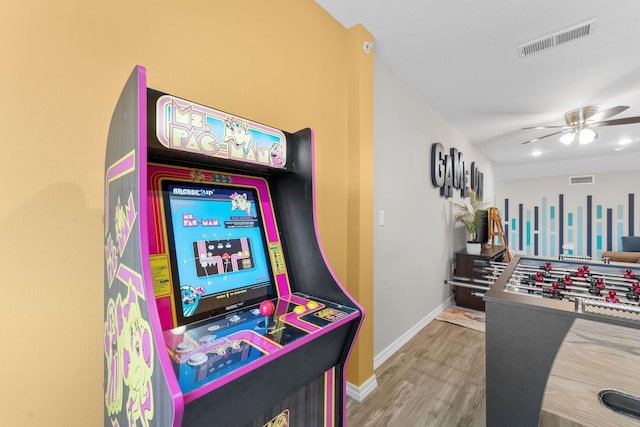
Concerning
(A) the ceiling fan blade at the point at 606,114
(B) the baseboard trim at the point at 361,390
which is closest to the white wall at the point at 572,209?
(A) the ceiling fan blade at the point at 606,114

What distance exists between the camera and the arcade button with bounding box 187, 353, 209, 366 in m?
0.61

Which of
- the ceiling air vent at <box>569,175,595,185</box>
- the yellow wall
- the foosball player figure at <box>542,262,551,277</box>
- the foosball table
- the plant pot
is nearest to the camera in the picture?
the yellow wall

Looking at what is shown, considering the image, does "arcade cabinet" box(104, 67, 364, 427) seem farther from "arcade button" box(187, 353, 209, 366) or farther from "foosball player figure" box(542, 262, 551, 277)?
"foosball player figure" box(542, 262, 551, 277)

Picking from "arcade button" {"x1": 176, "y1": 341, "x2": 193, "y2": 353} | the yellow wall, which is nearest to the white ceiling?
the yellow wall

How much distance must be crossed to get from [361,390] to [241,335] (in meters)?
1.45

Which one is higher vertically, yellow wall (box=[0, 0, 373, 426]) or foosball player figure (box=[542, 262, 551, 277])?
yellow wall (box=[0, 0, 373, 426])

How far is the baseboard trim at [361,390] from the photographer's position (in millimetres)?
1814

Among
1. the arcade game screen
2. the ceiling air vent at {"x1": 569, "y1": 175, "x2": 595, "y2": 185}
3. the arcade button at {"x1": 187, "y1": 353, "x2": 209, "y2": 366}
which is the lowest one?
the arcade button at {"x1": 187, "y1": 353, "x2": 209, "y2": 366}

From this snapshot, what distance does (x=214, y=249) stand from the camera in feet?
3.01

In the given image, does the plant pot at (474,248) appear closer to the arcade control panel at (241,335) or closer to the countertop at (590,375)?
the countertop at (590,375)

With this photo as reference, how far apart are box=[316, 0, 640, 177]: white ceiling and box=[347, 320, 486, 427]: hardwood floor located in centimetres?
254

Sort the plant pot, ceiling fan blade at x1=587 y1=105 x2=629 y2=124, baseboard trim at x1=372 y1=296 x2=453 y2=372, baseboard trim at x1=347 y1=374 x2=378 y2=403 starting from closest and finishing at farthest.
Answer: baseboard trim at x1=347 y1=374 x2=378 y2=403 → baseboard trim at x1=372 y1=296 x2=453 y2=372 → ceiling fan blade at x1=587 y1=105 x2=629 y2=124 → the plant pot

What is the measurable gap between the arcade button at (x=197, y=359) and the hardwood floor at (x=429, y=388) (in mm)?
1415

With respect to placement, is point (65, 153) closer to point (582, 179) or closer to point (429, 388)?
point (429, 388)
